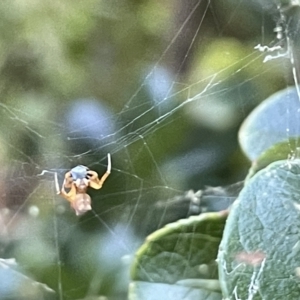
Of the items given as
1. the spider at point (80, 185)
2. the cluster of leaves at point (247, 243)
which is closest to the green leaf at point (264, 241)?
the cluster of leaves at point (247, 243)

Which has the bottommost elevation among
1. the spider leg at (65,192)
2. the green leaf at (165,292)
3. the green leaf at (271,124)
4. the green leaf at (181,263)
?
the green leaf at (165,292)

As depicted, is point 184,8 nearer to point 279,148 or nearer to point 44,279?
point 279,148

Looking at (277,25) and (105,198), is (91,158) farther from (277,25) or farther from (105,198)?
(277,25)

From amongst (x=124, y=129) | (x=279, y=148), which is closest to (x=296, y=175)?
(x=279, y=148)

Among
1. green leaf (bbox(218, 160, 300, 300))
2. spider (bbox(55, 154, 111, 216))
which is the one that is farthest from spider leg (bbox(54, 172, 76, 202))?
green leaf (bbox(218, 160, 300, 300))

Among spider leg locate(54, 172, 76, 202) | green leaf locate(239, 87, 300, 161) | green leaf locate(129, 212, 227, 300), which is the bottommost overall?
green leaf locate(129, 212, 227, 300)

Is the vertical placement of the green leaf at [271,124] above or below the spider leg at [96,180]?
above

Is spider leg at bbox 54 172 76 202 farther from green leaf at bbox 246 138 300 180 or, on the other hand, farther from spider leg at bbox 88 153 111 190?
green leaf at bbox 246 138 300 180

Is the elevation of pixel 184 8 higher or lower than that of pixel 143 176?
higher

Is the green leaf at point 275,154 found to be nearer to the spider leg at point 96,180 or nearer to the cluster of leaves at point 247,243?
→ the cluster of leaves at point 247,243
